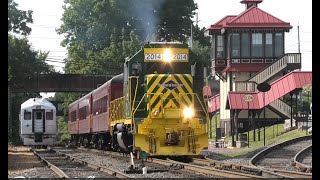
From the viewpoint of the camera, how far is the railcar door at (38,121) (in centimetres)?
3419

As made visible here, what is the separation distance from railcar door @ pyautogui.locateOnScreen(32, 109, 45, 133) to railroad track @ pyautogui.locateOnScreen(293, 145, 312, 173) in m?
17.1

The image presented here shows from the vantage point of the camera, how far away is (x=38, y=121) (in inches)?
1351

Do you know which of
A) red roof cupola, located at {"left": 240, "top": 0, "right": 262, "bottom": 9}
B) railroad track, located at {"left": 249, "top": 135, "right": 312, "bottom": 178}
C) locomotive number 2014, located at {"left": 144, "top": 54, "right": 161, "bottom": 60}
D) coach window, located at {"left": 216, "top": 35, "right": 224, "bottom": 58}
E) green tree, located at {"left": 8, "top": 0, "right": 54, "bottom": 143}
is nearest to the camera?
railroad track, located at {"left": 249, "top": 135, "right": 312, "bottom": 178}

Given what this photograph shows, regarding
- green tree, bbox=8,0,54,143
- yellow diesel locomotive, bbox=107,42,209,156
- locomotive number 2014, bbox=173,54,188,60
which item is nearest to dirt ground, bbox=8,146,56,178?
yellow diesel locomotive, bbox=107,42,209,156

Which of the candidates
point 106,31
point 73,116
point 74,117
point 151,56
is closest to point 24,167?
point 151,56

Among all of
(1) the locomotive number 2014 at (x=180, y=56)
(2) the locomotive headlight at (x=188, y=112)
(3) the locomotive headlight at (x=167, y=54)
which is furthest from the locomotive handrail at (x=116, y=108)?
(2) the locomotive headlight at (x=188, y=112)

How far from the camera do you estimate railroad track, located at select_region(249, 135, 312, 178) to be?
15.8m

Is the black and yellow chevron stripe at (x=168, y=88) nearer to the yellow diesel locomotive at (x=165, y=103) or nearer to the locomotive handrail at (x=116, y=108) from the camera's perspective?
the yellow diesel locomotive at (x=165, y=103)

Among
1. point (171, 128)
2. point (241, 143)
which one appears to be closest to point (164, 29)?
point (241, 143)

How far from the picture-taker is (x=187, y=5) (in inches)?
1340

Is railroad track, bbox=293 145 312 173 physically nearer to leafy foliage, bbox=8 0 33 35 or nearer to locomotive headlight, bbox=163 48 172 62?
locomotive headlight, bbox=163 48 172 62

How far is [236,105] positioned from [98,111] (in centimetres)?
1072

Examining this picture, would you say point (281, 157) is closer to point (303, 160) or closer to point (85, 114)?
point (303, 160)
